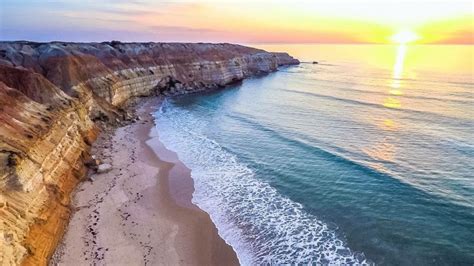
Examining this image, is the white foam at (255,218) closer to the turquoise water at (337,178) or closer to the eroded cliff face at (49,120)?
the turquoise water at (337,178)

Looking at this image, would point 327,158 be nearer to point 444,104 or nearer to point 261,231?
point 261,231

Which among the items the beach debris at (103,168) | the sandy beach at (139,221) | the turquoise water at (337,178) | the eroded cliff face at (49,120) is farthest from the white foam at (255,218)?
the eroded cliff face at (49,120)

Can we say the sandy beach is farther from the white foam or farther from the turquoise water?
the turquoise water

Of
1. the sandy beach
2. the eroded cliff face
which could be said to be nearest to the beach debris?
the sandy beach

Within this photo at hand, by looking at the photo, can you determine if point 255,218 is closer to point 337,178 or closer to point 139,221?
point 139,221

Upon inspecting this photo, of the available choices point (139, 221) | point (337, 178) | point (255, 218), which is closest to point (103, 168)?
point (139, 221)

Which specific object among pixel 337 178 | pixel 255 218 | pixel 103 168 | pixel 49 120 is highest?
pixel 49 120
